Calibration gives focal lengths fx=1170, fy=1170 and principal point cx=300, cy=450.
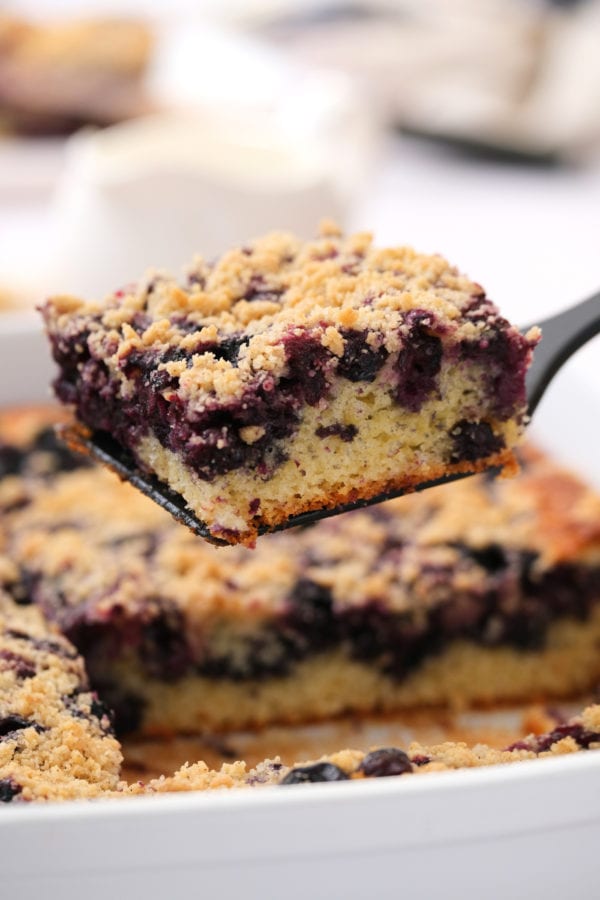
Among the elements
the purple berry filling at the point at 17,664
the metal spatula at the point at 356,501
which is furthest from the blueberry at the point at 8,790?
the metal spatula at the point at 356,501

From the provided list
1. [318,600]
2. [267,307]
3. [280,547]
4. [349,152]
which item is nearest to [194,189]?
[349,152]

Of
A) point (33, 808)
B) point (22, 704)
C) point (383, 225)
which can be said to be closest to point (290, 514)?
point (22, 704)

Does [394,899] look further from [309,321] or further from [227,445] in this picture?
[309,321]

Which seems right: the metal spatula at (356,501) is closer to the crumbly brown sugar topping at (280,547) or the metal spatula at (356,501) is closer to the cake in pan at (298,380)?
the cake in pan at (298,380)

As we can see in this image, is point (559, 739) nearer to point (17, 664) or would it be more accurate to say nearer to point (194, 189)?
point (17, 664)

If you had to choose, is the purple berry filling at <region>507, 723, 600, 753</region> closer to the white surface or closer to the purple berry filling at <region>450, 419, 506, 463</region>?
the white surface
